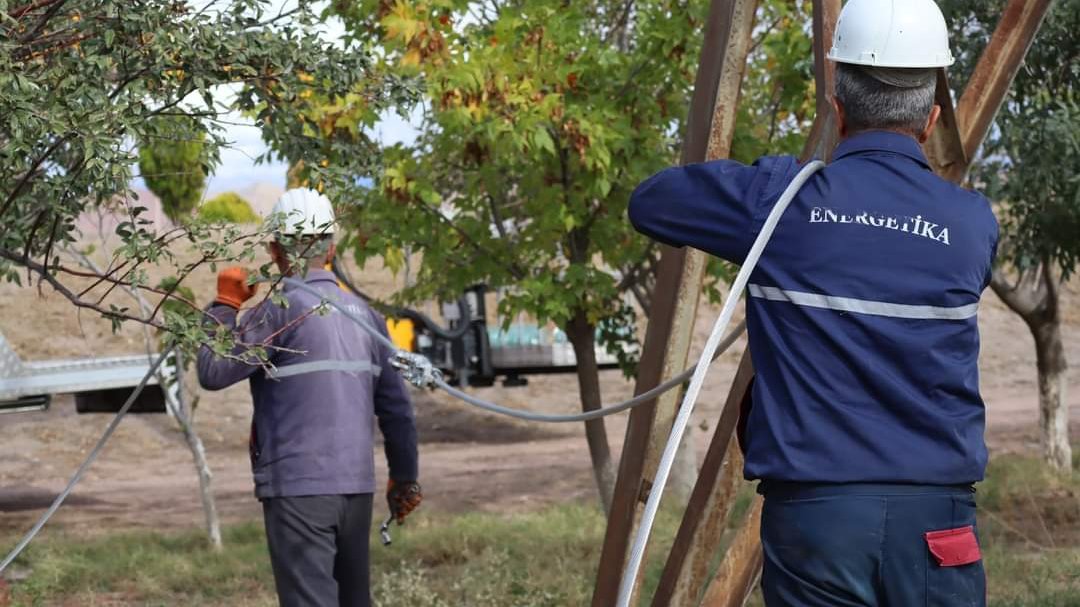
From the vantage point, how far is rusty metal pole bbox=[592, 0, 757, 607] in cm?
452

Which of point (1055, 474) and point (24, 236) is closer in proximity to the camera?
point (24, 236)

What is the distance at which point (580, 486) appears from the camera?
604 inches

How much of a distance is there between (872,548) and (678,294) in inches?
78.0

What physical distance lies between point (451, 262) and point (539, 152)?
1.52 meters

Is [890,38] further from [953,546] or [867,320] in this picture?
[953,546]

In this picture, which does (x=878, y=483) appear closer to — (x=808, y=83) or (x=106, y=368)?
(x=808, y=83)

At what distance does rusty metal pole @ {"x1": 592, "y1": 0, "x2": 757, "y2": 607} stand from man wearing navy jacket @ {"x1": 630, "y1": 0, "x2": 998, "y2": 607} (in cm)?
168

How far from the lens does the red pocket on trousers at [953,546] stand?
2.68 metres

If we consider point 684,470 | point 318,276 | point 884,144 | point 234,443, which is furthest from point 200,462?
point 234,443

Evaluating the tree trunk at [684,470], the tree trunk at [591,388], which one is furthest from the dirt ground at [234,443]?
the tree trunk at [591,388]

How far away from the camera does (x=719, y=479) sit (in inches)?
170

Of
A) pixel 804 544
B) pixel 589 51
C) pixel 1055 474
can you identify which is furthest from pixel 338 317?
pixel 1055 474

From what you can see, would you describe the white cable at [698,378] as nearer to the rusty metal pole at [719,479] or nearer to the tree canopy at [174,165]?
the rusty metal pole at [719,479]

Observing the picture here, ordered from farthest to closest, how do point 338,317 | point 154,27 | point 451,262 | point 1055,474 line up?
point 1055,474
point 451,262
point 338,317
point 154,27
